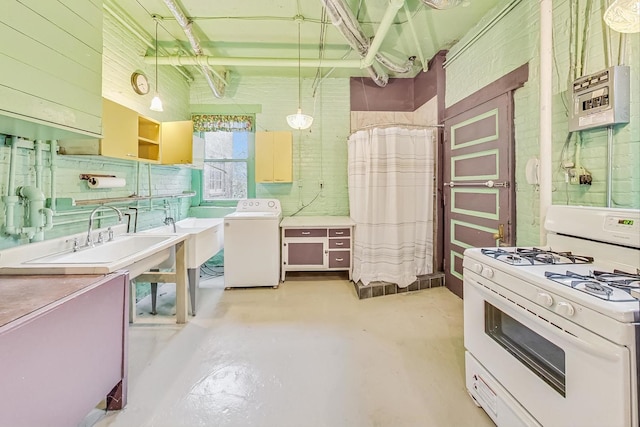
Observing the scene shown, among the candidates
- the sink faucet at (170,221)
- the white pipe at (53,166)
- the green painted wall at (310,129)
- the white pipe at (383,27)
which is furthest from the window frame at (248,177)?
the white pipe at (53,166)

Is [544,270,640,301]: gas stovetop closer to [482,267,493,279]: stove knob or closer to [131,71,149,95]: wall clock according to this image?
[482,267,493,279]: stove knob

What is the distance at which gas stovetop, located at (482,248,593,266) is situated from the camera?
4.64ft

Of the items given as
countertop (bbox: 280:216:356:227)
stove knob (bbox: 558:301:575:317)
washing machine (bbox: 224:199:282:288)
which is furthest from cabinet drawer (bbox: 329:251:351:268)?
stove knob (bbox: 558:301:575:317)

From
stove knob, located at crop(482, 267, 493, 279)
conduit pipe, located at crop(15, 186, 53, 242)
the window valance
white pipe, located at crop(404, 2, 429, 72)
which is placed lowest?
stove knob, located at crop(482, 267, 493, 279)

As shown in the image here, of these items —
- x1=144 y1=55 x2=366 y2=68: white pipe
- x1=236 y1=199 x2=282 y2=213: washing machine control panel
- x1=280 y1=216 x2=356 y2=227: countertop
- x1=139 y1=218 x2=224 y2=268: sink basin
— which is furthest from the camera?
x1=236 y1=199 x2=282 y2=213: washing machine control panel

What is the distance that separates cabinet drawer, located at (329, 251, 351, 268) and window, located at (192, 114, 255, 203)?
1.58 m

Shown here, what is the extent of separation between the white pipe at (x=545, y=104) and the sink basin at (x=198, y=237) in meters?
2.85

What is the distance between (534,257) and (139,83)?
3.65 metres

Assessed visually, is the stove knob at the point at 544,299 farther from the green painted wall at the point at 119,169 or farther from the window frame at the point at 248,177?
the window frame at the point at 248,177

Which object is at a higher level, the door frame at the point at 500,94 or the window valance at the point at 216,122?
the window valance at the point at 216,122

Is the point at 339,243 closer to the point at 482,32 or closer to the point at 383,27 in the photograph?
the point at 383,27

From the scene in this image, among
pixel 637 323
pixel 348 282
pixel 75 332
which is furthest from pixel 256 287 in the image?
pixel 637 323

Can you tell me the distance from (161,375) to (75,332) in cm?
84

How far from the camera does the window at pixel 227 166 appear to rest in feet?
13.9
